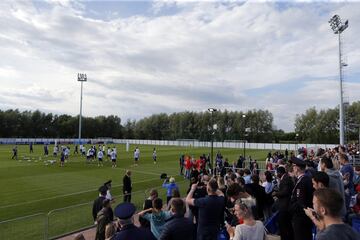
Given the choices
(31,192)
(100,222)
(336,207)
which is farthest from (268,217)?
(31,192)

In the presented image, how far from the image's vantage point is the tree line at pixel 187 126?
9500 centimetres

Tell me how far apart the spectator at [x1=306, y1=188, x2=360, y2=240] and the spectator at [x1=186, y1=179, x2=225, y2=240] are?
304cm

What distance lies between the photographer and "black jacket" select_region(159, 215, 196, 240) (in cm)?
463

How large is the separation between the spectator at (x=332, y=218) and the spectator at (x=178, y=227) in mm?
2127

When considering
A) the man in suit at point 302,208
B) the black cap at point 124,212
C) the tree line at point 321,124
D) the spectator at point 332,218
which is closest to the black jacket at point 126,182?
the man in suit at point 302,208

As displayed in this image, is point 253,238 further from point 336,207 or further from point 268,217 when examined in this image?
point 268,217

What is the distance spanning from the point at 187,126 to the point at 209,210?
131 meters

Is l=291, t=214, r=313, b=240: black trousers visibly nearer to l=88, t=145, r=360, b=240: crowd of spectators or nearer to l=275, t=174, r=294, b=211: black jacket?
l=88, t=145, r=360, b=240: crowd of spectators

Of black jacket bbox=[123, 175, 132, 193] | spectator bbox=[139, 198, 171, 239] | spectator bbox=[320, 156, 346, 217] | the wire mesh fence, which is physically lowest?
the wire mesh fence

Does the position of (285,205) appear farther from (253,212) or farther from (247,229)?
(247,229)

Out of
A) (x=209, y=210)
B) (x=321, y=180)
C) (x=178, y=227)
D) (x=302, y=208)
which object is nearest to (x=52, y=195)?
(x=209, y=210)

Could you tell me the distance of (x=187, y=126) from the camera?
137 metres

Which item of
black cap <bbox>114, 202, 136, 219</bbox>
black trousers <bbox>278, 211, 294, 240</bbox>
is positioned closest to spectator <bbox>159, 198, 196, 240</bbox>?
black cap <bbox>114, 202, 136, 219</bbox>

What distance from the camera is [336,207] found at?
2998 millimetres
